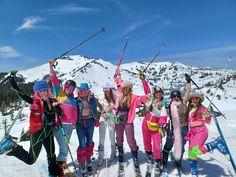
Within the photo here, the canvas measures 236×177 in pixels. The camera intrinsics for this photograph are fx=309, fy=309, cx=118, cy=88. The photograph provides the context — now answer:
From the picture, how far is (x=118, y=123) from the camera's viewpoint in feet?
27.0

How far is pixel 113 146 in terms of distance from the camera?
876 cm

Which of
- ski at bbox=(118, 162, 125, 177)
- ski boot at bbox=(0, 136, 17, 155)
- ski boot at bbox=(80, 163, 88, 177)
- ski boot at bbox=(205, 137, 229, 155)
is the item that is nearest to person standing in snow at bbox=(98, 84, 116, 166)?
ski at bbox=(118, 162, 125, 177)

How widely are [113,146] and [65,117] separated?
1973 millimetres

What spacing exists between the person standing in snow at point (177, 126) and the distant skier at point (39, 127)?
2713mm

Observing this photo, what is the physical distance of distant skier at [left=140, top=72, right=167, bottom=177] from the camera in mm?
7480

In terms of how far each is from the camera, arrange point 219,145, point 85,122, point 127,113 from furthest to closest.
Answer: point 127,113, point 85,122, point 219,145

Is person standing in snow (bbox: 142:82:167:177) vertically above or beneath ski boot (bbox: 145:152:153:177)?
above

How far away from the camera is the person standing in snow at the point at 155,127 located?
7480 millimetres

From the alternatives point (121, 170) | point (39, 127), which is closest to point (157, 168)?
point (121, 170)

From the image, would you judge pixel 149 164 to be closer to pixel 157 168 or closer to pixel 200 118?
pixel 157 168

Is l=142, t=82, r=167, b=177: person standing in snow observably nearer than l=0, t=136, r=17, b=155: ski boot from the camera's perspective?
No


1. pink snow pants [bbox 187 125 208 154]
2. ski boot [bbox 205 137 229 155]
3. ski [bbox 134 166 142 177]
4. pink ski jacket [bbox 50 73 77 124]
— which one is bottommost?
ski [bbox 134 166 142 177]

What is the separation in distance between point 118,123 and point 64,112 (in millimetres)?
1566

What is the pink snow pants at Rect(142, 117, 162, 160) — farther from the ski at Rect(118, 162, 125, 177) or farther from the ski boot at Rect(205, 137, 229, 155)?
the ski boot at Rect(205, 137, 229, 155)
